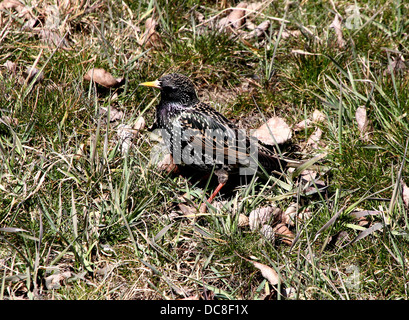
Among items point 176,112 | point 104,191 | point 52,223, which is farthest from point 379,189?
point 52,223

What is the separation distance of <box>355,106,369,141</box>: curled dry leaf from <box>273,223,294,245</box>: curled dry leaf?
120 cm

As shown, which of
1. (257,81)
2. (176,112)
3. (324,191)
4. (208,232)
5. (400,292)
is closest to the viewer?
(400,292)

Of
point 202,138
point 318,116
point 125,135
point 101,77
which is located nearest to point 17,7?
point 101,77

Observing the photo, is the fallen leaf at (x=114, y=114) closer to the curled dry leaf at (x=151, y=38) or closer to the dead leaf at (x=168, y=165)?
the dead leaf at (x=168, y=165)

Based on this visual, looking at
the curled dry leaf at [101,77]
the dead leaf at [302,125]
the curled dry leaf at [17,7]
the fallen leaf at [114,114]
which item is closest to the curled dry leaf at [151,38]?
the curled dry leaf at [101,77]

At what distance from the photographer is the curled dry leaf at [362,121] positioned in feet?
16.3

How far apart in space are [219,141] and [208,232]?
1055 mm

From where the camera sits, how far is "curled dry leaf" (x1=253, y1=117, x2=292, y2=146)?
5.13 metres

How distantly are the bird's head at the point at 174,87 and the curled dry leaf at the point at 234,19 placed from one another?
119 centimetres

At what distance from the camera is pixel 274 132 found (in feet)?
17.0

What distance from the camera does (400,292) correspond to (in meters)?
3.99

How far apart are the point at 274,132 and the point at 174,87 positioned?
1.10 meters

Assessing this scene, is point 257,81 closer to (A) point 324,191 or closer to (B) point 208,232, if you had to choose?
(A) point 324,191

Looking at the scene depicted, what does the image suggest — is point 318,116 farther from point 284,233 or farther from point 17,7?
point 17,7
